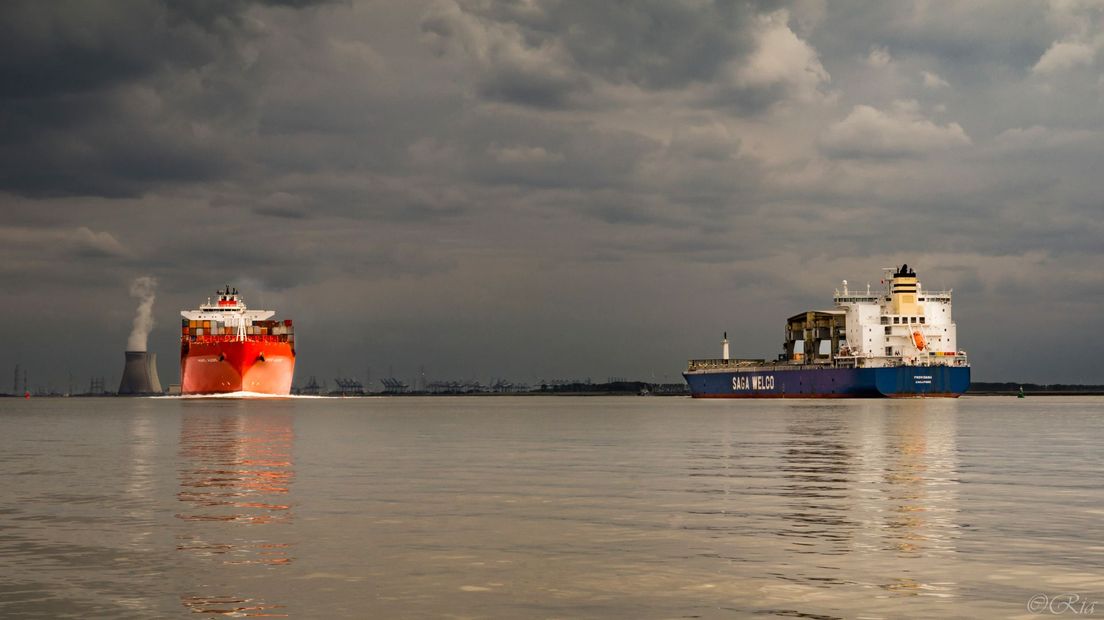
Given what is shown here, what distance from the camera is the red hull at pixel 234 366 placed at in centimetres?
16612

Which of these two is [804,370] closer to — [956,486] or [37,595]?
[956,486]

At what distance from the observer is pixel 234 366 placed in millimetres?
166000

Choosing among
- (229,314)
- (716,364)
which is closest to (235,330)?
(229,314)

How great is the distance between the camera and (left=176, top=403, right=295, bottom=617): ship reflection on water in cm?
1321

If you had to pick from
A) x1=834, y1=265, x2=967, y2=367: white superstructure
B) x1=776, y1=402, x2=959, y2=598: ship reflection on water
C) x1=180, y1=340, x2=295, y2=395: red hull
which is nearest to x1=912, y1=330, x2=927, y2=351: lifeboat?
x1=834, y1=265, x2=967, y2=367: white superstructure

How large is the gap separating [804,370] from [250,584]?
479ft

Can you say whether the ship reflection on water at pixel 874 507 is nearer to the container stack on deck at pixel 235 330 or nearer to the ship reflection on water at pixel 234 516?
the ship reflection on water at pixel 234 516

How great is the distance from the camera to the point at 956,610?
1236 centimetres

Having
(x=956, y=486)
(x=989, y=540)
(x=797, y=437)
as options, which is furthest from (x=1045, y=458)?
(x=989, y=540)

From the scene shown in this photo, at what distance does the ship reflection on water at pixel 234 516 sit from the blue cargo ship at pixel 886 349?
112680mm

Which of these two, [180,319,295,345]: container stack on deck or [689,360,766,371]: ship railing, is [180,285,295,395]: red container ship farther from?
[689,360,766,371]: ship railing

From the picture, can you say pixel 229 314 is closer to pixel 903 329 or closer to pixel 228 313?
pixel 228 313

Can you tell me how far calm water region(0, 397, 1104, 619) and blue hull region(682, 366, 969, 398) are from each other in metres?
106

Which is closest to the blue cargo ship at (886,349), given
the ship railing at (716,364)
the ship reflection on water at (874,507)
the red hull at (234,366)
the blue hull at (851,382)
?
the blue hull at (851,382)
